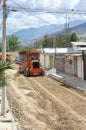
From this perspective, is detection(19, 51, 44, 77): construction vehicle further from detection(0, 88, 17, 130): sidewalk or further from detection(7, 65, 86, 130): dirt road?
detection(0, 88, 17, 130): sidewalk

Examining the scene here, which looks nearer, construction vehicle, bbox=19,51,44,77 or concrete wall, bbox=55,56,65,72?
construction vehicle, bbox=19,51,44,77

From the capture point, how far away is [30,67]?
42531 mm

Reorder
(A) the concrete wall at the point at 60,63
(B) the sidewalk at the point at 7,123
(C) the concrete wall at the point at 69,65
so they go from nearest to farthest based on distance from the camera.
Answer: (B) the sidewalk at the point at 7,123 < (C) the concrete wall at the point at 69,65 < (A) the concrete wall at the point at 60,63

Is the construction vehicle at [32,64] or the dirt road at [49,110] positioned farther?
the construction vehicle at [32,64]

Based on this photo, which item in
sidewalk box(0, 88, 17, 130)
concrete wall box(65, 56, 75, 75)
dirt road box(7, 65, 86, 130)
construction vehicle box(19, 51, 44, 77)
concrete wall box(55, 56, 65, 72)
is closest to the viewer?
sidewalk box(0, 88, 17, 130)

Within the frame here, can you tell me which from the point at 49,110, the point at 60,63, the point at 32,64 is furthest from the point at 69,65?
the point at 49,110

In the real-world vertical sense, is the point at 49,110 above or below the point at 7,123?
below

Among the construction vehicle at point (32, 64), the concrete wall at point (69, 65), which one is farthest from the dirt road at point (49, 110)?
the concrete wall at point (69, 65)

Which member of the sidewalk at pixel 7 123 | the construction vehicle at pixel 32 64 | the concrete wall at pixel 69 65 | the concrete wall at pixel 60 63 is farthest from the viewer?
the concrete wall at pixel 60 63

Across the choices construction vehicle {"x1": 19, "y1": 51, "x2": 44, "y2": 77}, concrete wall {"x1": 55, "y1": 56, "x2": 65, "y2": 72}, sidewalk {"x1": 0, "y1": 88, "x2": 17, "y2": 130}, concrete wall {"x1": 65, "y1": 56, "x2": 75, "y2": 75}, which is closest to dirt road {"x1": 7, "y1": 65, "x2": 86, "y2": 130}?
sidewalk {"x1": 0, "y1": 88, "x2": 17, "y2": 130}

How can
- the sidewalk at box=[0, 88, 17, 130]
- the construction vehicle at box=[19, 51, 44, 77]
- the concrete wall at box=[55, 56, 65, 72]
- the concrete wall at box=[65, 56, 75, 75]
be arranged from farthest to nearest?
the concrete wall at box=[55, 56, 65, 72], the concrete wall at box=[65, 56, 75, 75], the construction vehicle at box=[19, 51, 44, 77], the sidewalk at box=[0, 88, 17, 130]

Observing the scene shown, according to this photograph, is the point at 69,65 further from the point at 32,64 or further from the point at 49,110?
the point at 49,110

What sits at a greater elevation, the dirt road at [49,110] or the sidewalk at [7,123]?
the sidewalk at [7,123]

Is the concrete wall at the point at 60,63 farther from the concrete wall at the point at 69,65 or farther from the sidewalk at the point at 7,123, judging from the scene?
the sidewalk at the point at 7,123
